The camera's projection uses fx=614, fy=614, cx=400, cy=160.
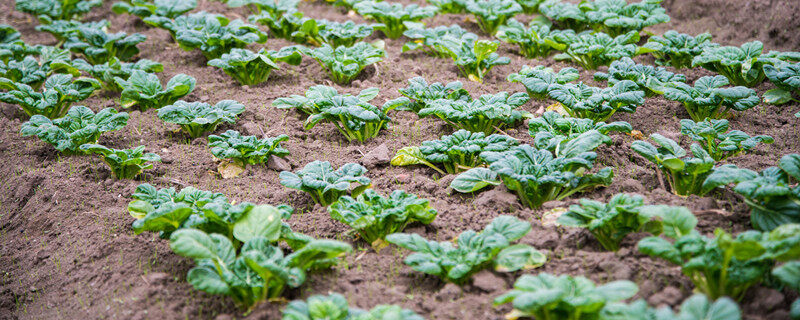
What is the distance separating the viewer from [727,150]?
134 inches

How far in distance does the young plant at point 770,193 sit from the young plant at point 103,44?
15.3 ft

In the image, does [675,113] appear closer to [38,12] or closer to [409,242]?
[409,242]

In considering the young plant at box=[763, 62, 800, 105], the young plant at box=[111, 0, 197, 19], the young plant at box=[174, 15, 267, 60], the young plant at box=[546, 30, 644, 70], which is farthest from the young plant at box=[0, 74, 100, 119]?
the young plant at box=[763, 62, 800, 105]

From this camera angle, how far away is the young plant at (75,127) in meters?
3.97

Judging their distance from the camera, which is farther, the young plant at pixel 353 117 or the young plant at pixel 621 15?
the young plant at pixel 621 15

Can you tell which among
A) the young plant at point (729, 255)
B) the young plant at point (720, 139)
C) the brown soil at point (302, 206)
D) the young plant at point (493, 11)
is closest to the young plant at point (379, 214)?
the brown soil at point (302, 206)

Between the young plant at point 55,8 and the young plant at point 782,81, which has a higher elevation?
the young plant at point 782,81

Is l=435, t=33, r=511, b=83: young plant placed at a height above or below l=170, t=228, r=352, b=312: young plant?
above

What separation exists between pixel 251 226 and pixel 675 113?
3.02m

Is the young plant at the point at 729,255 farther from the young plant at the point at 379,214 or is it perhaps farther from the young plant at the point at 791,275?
the young plant at the point at 379,214

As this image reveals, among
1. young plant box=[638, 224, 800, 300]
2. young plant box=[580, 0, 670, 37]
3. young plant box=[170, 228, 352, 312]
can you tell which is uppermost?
young plant box=[580, 0, 670, 37]

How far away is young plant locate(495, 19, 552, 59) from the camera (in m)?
5.08

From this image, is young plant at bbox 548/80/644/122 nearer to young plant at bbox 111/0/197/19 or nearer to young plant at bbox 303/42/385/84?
young plant at bbox 303/42/385/84

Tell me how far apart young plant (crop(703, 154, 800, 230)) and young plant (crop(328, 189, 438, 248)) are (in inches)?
56.4
